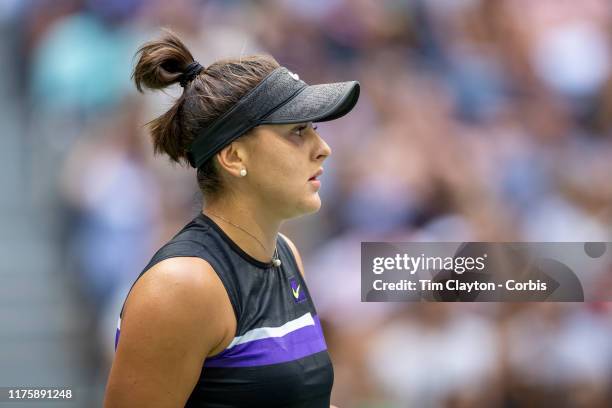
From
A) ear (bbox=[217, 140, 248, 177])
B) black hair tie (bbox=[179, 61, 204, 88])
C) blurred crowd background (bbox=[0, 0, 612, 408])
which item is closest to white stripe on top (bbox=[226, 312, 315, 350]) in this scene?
ear (bbox=[217, 140, 248, 177])

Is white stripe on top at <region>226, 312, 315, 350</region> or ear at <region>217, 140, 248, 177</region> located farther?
ear at <region>217, 140, 248, 177</region>

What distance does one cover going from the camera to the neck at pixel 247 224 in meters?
1.66

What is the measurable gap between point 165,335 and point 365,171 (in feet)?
5.82

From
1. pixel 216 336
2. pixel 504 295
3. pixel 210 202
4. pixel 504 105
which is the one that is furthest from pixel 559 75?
pixel 216 336

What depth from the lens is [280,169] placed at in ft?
5.46

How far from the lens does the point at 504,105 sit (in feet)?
10.0

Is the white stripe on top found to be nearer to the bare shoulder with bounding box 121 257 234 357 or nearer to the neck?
the bare shoulder with bounding box 121 257 234 357

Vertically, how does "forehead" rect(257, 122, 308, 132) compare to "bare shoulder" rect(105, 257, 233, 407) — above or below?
above

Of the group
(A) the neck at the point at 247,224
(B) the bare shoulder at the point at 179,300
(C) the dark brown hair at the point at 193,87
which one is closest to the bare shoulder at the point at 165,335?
(B) the bare shoulder at the point at 179,300

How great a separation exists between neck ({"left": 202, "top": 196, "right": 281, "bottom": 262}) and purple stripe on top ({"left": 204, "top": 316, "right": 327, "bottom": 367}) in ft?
0.68

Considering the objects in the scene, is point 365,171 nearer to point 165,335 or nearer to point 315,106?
point 315,106

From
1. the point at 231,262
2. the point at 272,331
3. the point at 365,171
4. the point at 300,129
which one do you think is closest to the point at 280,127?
the point at 300,129

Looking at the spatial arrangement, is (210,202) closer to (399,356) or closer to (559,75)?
(399,356)

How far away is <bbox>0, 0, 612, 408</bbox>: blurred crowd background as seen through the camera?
9.98 ft
